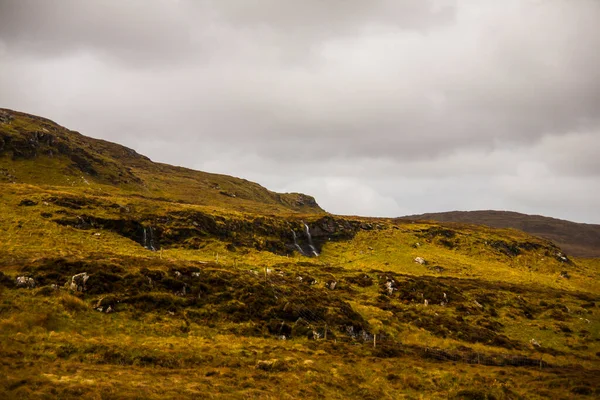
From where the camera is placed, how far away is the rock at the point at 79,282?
38406 millimetres

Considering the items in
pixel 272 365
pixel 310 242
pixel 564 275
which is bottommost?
pixel 272 365

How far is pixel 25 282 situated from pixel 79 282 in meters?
4.71

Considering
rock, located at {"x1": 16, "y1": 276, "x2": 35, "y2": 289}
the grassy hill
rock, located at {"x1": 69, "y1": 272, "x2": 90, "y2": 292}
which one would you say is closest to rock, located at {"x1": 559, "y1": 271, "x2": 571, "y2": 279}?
the grassy hill

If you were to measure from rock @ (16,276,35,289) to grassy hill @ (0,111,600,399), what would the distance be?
0.12 meters

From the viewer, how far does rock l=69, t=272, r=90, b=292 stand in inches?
1512

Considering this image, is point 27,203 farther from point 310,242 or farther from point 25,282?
point 310,242

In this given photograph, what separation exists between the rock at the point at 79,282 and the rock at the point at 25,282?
336 cm

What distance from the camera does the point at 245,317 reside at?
4238 cm

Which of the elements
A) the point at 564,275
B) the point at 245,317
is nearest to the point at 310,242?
the point at 245,317

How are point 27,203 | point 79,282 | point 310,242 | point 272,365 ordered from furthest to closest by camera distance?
1. point 310,242
2. point 27,203
3. point 79,282
4. point 272,365

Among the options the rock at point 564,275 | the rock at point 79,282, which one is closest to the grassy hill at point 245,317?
the rock at point 79,282

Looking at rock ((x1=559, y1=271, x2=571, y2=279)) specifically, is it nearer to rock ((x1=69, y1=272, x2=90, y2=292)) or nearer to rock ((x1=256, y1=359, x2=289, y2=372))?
rock ((x1=256, y1=359, x2=289, y2=372))

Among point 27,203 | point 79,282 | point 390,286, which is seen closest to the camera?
point 79,282

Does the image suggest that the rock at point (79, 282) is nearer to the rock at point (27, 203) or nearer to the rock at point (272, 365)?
the rock at point (272, 365)
